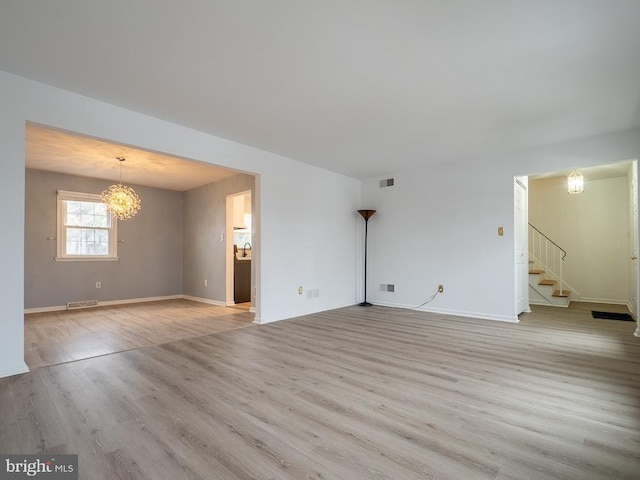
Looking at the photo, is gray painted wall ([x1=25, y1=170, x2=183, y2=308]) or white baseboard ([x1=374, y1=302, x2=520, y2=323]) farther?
gray painted wall ([x1=25, y1=170, x2=183, y2=308])

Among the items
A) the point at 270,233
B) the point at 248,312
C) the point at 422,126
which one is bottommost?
the point at 248,312

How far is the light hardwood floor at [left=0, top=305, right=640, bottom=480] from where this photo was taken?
5.23 ft

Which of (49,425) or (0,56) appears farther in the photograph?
(0,56)

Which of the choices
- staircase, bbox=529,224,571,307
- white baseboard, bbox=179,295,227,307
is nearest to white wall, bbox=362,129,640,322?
staircase, bbox=529,224,571,307

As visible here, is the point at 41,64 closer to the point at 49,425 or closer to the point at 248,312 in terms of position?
the point at 49,425

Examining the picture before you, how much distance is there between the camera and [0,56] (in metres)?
2.54

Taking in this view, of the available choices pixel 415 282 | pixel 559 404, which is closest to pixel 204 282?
pixel 415 282

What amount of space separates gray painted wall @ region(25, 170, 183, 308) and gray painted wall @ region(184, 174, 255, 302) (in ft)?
1.18

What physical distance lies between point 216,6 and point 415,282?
511 cm

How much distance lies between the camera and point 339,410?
213cm

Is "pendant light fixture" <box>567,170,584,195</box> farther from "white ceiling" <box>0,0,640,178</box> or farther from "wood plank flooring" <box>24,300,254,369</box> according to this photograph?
"wood plank flooring" <box>24,300,254,369</box>

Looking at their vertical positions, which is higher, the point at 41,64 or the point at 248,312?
the point at 41,64

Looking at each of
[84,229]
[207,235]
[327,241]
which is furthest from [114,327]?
[327,241]

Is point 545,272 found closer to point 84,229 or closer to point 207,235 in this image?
point 207,235
